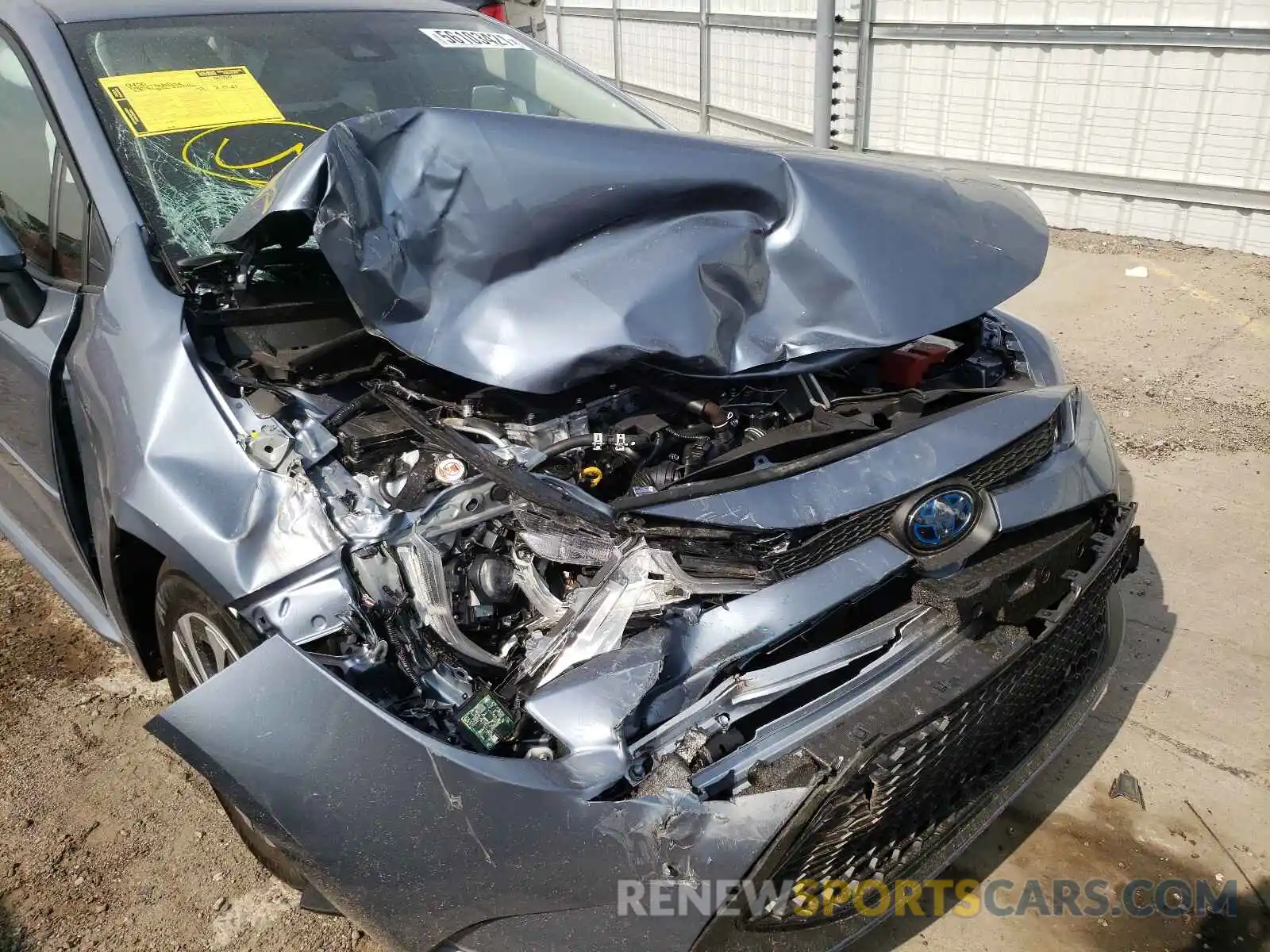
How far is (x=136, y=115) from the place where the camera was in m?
2.62

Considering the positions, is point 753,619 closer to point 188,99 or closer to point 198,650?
point 198,650

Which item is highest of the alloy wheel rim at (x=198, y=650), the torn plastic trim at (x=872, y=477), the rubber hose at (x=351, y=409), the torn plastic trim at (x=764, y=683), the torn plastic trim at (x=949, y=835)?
the rubber hose at (x=351, y=409)

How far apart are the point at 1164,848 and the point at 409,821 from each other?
1789 millimetres

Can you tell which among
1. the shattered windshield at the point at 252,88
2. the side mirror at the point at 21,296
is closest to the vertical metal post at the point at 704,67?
the shattered windshield at the point at 252,88

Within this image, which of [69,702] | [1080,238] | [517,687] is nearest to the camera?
[517,687]

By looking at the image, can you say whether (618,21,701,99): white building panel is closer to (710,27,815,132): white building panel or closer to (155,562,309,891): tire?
(710,27,815,132): white building panel

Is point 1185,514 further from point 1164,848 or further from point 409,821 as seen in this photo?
point 409,821

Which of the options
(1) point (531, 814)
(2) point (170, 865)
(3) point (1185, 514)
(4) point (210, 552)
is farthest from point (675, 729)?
(3) point (1185, 514)

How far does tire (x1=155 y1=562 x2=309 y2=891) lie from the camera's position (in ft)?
6.41

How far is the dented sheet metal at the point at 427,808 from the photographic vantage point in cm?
164

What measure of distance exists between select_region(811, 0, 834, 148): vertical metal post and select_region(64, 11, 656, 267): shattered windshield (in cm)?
442

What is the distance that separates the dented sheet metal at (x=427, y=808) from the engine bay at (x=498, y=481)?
9 centimetres

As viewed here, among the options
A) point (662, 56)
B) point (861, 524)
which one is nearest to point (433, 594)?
point (861, 524)

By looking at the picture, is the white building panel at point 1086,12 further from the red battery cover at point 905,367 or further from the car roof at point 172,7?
the car roof at point 172,7
